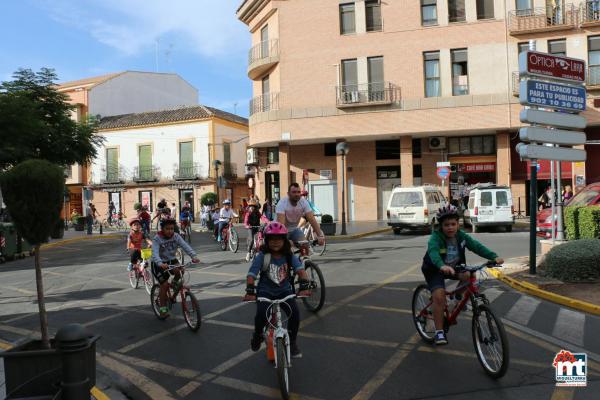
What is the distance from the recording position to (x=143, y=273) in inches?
368

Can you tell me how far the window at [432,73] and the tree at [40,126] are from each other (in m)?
17.4

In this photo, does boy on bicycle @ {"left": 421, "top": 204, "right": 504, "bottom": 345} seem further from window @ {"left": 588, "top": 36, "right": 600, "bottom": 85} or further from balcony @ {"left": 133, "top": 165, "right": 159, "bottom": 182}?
balcony @ {"left": 133, "top": 165, "right": 159, "bottom": 182}

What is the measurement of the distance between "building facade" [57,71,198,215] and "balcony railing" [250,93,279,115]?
60.4 feet

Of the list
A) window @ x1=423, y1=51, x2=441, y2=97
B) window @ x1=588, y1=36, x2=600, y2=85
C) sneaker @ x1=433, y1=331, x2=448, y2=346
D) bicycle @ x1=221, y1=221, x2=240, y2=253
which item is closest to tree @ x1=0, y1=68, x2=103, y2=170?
bicycle @ x1=221, y1=221, x2=240, y2=253

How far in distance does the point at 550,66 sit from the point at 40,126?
653 inches

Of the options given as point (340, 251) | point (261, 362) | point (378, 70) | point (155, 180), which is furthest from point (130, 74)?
point (261, 362)

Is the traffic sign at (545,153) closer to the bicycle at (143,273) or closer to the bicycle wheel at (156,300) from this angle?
the bicycle wheel at (156,300)

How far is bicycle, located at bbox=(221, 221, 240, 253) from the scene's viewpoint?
15641mm

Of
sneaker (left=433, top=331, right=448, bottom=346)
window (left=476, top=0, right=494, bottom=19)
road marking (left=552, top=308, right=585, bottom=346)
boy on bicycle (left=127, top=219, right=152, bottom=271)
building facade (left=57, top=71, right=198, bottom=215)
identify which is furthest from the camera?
building facade (left=57, top=71, right=198, bottom=215)

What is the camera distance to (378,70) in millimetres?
28047

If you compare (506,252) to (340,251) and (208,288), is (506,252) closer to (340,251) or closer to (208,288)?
(340,251)

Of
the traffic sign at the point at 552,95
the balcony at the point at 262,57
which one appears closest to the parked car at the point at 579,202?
the traffic sign at the point at 552,95

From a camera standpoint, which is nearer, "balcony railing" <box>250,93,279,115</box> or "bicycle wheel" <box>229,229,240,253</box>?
"bicycle wheel" <box>229,229,240,253</box>

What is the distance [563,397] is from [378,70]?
25.7m
